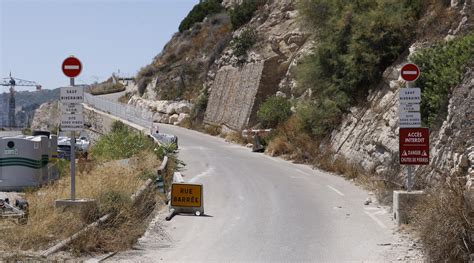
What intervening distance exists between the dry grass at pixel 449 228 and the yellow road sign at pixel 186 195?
6461 millimetres

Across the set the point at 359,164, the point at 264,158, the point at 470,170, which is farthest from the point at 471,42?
the point at 264,158

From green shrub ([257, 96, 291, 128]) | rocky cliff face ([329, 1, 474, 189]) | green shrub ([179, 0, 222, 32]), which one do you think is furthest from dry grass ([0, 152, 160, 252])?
green shrub ([179, 0, 222, 32])

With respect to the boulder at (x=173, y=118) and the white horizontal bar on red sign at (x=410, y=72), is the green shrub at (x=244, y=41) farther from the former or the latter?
the white horizontal bar on red sign at (x=410, y=72)

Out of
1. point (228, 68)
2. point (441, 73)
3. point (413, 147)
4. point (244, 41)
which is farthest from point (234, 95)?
point (413, 147)

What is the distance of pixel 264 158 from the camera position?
31.6m

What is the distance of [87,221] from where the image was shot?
11906mm

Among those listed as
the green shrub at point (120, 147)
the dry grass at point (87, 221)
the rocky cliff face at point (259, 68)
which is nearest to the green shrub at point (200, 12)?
the rocky cliff face at point (259, 68)

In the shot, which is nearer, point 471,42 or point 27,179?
point 471,42

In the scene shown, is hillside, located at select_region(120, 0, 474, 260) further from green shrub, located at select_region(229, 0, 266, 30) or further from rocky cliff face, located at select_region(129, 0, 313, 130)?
green shrub, located at select_region(229, 0, 266, 30)

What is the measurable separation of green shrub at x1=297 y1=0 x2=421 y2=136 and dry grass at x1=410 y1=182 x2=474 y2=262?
16.6 metres

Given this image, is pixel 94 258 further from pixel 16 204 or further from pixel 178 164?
pixel 178 164

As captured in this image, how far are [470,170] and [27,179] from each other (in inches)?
652

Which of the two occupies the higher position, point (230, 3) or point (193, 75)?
point (230, 3)

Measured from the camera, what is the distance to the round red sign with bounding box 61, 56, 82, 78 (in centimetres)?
1270
